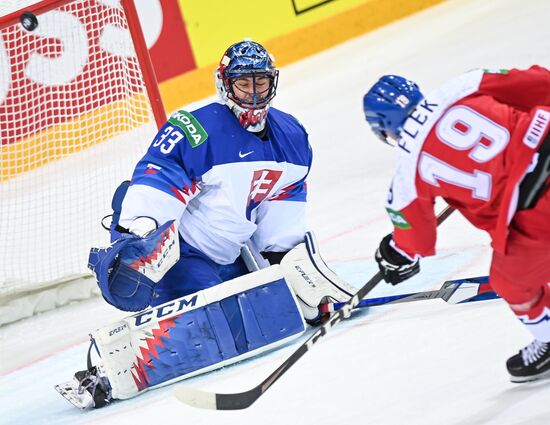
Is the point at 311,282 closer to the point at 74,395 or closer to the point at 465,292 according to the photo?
the point at 465,292

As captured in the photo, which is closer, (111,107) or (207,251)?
(207,251)

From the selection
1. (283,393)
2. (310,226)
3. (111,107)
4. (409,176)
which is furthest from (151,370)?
(111,107)

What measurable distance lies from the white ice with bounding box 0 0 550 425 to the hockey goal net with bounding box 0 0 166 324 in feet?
1.31

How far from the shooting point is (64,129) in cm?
554

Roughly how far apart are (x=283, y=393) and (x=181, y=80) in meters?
4.92

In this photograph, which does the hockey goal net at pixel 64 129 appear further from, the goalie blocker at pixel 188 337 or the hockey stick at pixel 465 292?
the hockey stick at pixel 465 292

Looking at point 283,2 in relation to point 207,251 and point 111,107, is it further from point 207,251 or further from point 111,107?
point 207,251

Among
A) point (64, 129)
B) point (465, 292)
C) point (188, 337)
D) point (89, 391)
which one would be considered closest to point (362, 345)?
point (465, 292)

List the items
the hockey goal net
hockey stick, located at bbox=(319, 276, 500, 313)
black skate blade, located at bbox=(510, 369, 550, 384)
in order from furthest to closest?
the hockey goal net
hockey stick, located at bbox=(319, 276, 500, 313)
black skate blade, located at bbox=(510, 369, 550, 384)

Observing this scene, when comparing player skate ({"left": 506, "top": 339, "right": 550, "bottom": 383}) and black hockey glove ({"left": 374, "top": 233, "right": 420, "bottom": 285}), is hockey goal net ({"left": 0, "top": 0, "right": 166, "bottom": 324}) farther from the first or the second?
player skate ({"left": 506, "top": 339, "right": 550, "bottom": 383})

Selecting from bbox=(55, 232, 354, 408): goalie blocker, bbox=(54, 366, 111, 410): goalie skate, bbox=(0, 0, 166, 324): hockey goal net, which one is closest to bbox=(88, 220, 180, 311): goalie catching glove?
bbox=(55, 232, 354, 408): goalie blocker

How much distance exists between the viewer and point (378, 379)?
2736 millimetres

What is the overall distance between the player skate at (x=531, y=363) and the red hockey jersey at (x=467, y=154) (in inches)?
11.0

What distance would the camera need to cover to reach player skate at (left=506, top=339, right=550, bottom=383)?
8.06 ft
